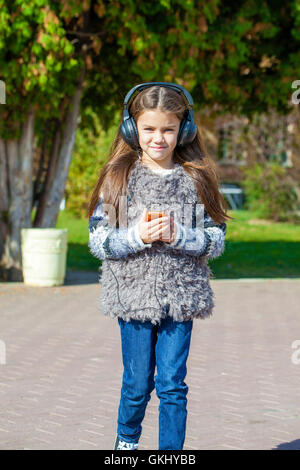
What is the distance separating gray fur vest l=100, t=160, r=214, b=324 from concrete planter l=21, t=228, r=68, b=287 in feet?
28.4

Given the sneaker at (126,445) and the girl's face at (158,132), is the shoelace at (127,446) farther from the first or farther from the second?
the girl's face at (158,132)

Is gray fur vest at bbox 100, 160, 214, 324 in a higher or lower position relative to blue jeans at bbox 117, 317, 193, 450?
higher

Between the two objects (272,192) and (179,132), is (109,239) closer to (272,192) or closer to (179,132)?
(179,132)

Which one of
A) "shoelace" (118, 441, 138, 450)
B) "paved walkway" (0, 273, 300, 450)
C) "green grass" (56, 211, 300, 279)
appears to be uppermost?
"shoelace" (118, 441, 138, 450)

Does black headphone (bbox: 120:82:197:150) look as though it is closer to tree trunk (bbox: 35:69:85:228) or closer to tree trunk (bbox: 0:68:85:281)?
tree trunk (bbox: 0:68:85:281)

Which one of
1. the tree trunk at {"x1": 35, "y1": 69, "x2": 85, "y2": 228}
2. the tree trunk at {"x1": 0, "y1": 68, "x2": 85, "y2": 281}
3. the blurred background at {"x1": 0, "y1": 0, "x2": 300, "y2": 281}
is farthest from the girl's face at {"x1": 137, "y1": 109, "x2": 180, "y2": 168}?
the tree trunk at {"x1": 35, "y1": 69, "x2": 85, "y2": 228}

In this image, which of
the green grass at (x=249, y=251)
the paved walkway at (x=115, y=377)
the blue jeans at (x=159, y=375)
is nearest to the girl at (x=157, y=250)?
the blue jeans at (x=159, y=375)

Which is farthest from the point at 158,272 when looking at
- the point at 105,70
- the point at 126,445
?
the point at 105,70

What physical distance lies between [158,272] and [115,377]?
282cm

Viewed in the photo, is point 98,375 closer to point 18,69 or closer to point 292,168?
point 18,69

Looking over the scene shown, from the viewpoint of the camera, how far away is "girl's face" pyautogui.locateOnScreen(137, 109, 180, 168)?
376 centimetres

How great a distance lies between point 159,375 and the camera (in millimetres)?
3715

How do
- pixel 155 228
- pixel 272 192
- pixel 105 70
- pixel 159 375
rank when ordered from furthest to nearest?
pixel 272 192 < pixel 105 70 < pixel 159 375 < pixel 155 228

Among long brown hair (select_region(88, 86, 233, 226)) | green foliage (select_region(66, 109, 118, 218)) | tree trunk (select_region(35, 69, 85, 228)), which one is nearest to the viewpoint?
long brown hair (select_region(88, 86, 233, 226))
